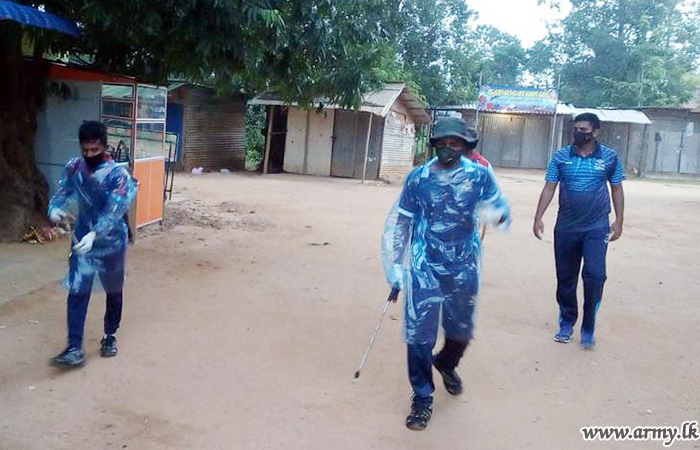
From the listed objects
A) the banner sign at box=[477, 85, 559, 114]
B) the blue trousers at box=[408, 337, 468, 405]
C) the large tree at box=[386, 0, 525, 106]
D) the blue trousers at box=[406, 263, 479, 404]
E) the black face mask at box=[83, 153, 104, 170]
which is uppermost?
the large tree at box=[386, 0, 525, 106]

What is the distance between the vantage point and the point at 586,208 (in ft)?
16.9

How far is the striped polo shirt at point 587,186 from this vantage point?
5.14m

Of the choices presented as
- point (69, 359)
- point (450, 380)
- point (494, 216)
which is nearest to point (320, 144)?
point (69, 359)

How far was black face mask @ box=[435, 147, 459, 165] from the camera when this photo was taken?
3674mm

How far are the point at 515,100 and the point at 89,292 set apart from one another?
81.0 ft

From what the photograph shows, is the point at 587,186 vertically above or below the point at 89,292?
above

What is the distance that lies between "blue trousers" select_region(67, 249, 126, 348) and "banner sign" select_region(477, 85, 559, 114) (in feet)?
78.2

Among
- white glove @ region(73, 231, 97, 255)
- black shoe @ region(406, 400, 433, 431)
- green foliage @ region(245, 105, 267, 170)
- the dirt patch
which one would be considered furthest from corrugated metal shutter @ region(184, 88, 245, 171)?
black shoe @ region(406, 400, 433, 431)

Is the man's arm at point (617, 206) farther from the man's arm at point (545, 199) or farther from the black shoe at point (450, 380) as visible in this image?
the black shoe at point (450, 380)

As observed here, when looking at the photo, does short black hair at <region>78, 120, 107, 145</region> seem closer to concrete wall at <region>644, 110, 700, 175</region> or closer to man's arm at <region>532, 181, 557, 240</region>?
man's arm at <region>532, 181, 557, 240</region>

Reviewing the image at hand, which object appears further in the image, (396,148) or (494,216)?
(396,148)

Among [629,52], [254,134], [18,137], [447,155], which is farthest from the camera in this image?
[629,52]

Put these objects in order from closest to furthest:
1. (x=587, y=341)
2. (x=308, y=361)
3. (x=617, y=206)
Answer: (x=308, y=361) < (x=587, y=341) < (x=617, y=206)

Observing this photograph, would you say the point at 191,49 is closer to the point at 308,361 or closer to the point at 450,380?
the point at 308,361
